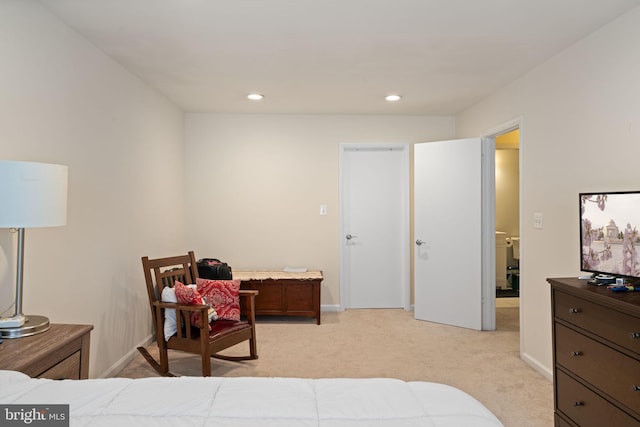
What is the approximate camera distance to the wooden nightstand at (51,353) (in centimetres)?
152

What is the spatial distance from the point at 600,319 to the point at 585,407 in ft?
1.55

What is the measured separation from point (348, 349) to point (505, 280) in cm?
383

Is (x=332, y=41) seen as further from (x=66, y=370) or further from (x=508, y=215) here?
(x=508, y=215)

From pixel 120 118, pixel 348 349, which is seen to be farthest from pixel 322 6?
pixel 348 349

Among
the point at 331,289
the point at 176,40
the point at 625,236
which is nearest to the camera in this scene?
the point at 625,236

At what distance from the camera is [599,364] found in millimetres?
1950

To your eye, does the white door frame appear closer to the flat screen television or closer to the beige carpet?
the beige carpet

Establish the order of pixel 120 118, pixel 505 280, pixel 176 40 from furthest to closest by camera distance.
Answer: pixel 505 280 → pixel 120 118 → pixel 176 40

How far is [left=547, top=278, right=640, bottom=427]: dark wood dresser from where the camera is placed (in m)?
1.77

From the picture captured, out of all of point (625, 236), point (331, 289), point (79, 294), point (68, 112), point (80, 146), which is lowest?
point (331, 289)

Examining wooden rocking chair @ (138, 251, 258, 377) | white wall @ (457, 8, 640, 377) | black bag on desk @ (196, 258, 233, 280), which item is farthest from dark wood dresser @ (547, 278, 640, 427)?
black bag on desk @ (196, 258, 233, 280)

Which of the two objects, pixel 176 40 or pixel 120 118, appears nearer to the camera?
pixel 176 40

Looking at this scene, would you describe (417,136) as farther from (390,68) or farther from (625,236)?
(625,236)

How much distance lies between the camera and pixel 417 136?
511cm
